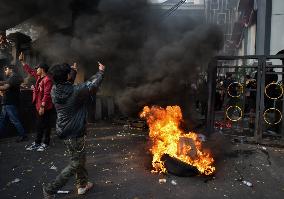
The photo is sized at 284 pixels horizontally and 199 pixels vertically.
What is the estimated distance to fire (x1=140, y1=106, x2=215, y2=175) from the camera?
638 cm

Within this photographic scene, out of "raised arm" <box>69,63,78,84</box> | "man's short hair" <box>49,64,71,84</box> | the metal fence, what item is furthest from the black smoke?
"man's short hair" <box>49,64,71,84</box>

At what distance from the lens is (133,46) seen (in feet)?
33.1

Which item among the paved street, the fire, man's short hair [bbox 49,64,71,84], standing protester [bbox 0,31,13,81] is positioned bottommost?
→ the paved street

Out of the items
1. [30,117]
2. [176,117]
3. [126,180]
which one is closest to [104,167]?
[126,180]

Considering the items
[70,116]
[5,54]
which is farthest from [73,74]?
[5,54]

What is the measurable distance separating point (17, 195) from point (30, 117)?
16.8 ft

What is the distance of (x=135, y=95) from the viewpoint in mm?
9078

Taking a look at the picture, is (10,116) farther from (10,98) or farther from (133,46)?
(133,46)

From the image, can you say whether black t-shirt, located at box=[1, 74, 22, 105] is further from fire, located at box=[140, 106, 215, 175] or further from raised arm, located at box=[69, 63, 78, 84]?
fire, located at box=[140, 106, 215, 175]

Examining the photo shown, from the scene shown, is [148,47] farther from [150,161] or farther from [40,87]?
[150,161]

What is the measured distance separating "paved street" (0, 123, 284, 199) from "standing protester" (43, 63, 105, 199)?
47 cm

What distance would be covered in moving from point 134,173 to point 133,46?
4.85m

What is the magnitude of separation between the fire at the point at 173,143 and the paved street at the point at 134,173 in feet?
0.85

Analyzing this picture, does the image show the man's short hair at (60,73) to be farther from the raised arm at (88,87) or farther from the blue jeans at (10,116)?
the blue jeans at (10,116)
